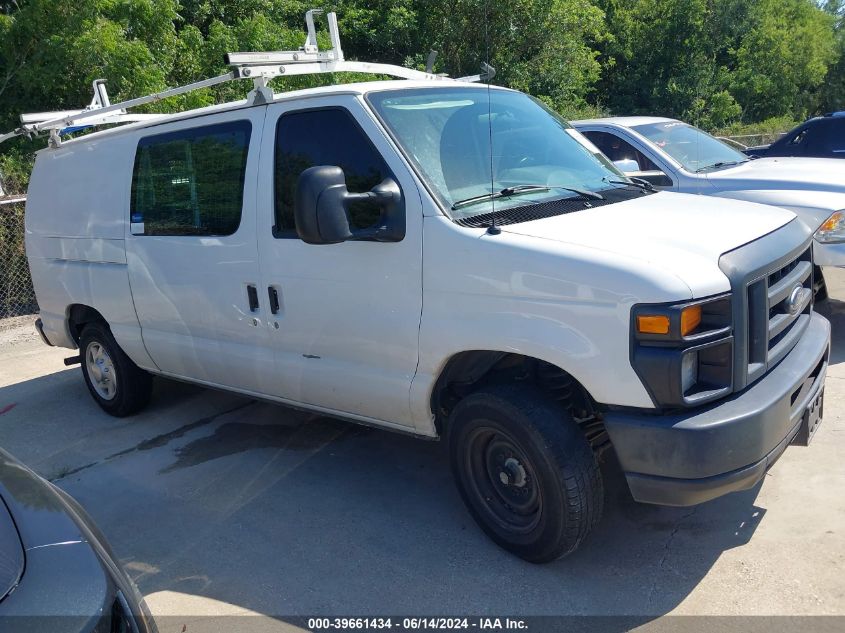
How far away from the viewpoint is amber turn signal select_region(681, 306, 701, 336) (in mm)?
2910

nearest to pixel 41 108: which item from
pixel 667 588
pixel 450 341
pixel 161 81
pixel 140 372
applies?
pixel 161 81

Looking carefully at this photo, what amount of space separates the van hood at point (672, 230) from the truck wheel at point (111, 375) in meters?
3.67

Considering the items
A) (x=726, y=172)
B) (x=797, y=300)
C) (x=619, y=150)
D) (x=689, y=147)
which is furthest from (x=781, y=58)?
(x=797, y=300)

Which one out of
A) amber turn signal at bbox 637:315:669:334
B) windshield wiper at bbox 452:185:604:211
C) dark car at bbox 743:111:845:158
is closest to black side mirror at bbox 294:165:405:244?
windshield wiper at bbox 452:185:604:211

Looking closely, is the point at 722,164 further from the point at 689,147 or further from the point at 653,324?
the point at 653,324

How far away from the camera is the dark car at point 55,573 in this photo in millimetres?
2121

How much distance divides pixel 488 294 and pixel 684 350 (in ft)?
2.85

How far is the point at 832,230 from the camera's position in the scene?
5992 millimetres

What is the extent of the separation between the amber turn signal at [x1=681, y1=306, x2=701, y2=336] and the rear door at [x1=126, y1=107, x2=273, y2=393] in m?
2.42

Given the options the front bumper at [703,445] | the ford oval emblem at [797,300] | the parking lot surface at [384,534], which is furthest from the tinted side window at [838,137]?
the front bumper at [703,445]

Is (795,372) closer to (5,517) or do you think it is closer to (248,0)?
(5,517)

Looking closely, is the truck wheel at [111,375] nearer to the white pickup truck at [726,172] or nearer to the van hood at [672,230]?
the van hood at [672,230]

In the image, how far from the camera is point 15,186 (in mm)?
9852

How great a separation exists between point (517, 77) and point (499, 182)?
48.3 feet
